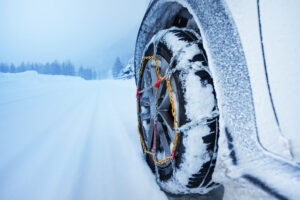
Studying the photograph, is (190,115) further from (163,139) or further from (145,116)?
(145,116)

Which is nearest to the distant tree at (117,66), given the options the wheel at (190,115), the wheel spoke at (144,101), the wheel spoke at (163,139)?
the wheel spoke at (144,101)

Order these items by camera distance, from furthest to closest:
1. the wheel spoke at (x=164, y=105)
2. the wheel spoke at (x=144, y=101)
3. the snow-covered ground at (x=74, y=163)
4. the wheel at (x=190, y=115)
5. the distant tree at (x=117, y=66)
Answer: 1. the distant tree at (x=117, y=66)
2. the wheel spoke at (x=144, y=101)
3. the snow-covered ground at (x=74, y=163)
4. the wheel spoke at (x=164, y=105)
5. the wheel at (x=190, y=115)

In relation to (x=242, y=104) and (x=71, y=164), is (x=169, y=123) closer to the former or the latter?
(x=242, y=104)

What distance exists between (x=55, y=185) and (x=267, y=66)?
→ 1.49m

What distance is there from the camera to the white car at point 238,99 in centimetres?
59

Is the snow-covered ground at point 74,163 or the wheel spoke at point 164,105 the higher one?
the wheel spoke at point 164,105

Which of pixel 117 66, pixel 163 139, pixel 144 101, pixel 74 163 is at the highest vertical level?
pixel 117 66

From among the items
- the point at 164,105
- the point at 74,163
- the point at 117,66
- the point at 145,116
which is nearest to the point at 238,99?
the point at 164,105

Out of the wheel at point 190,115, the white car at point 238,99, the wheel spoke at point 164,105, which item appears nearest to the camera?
the white car at point 238,99

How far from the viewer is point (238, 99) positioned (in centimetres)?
71

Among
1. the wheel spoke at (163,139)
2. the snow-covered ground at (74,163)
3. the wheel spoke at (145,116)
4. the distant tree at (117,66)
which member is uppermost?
the distant tree at (117,66)

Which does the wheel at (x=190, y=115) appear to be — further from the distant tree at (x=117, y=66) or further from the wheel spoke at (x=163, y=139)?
the distant tree at (x=117, y=66)

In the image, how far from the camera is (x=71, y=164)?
1823 mm

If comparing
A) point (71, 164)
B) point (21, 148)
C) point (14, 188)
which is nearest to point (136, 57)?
point (71, 164)
